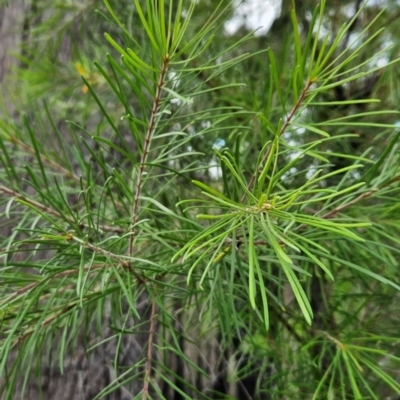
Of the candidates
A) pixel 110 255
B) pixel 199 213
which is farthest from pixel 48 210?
pixel 199 213

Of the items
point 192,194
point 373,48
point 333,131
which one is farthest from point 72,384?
point 373,48

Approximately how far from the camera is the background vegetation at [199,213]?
0.40 metres

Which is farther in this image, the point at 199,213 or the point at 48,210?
the point at 199,213

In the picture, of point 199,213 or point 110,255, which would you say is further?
point 199,213

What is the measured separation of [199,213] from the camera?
0.68m

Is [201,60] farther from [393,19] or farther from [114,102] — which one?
[393,19]

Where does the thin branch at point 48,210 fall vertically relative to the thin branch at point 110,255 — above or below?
above

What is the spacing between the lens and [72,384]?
830mm

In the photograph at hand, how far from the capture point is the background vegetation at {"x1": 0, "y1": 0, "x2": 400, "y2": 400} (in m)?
0.40

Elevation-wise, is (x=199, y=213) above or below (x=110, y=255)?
above

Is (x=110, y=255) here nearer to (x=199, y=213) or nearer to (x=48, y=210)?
(x=48, y=210)

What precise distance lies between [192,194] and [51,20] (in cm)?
Result: 40

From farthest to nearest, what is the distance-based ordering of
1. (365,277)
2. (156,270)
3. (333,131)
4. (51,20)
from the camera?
(51,20) → (333,131) → (365,277) → (156,270)

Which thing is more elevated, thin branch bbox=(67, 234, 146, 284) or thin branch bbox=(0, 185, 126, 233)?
thin branch bbox=(0, 185, 126, 233)
